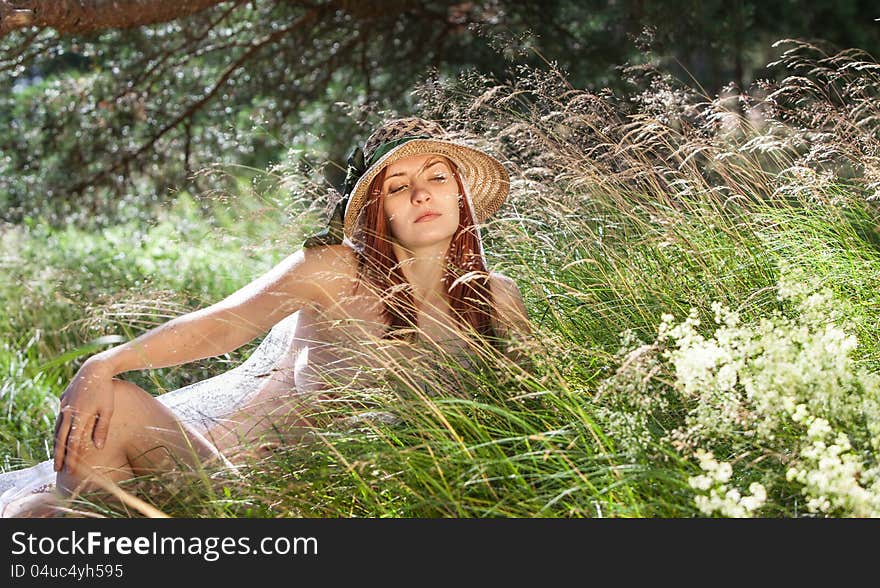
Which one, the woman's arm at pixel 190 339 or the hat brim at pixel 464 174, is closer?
the woman's arm at pixel 190 339

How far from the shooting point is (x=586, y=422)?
90.9 inches

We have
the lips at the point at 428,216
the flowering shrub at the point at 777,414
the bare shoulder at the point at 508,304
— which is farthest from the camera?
the lips at the point at 428,216

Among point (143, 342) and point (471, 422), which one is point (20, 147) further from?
point (471, 422)

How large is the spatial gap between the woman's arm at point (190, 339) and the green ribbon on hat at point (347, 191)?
0.05 meters

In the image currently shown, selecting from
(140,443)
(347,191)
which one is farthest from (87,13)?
(140,443)

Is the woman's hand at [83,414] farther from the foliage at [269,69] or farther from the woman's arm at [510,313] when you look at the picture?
the foliage at [269,69]

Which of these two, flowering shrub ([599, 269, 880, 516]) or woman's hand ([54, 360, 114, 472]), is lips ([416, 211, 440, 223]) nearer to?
flowering shrub ([599, 269, 880, 516])

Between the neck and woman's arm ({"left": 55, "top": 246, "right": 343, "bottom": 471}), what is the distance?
19 centimetres

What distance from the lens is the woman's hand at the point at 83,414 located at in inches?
104

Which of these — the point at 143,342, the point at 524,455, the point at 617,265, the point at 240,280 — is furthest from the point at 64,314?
the point at 524,455

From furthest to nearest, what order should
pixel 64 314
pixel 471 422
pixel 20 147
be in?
pixel 20 147, pixel 64 314, pixel 471 422

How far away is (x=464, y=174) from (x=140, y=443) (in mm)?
1195

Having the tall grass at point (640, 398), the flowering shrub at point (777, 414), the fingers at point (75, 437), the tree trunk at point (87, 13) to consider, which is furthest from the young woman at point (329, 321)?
the tree trunk at point (87, 13)

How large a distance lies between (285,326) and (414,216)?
2.06 feet
